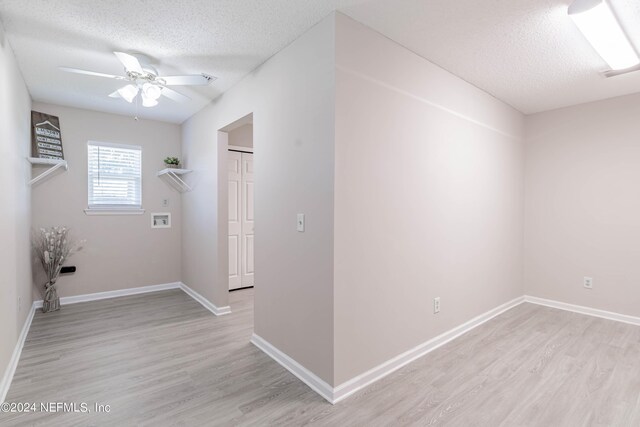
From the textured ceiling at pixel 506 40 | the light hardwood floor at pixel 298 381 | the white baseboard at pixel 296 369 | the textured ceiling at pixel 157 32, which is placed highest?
the textured ceiling at pixel 157 32

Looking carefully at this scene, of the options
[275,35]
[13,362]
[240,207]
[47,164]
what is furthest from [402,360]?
[47,164]

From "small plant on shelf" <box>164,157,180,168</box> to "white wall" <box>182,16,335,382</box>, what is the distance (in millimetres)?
1519

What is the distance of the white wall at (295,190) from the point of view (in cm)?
213

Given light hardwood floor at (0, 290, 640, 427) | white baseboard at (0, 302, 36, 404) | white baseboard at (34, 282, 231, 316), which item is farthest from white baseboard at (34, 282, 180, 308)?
light hardwood floor at (0, 290, 640, 427)

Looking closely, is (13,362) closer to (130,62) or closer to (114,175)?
(130,62)

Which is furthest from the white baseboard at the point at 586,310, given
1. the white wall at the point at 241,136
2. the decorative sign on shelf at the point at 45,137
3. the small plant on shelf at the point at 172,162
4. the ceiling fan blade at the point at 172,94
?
the decorative sign on shelf at the point at 45,137

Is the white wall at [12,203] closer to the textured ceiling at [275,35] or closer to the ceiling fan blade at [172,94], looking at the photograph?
the textured ceiling at [275,35]

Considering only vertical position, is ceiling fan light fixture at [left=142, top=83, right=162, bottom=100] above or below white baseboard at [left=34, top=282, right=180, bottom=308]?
above

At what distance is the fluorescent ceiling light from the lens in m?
1.90

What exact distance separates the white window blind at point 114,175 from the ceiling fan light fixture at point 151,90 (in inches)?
84.3

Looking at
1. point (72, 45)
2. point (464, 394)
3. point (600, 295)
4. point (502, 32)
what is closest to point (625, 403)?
point (464, 394)

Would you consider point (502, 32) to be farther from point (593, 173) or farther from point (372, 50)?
point (593, 173)

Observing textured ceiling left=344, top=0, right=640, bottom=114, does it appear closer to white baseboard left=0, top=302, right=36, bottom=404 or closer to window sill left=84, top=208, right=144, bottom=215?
white baseboard left=0, top=302, right=36, bottom=404

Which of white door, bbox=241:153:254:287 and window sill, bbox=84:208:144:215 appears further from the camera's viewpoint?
white door, bbox=241:153:254:287
